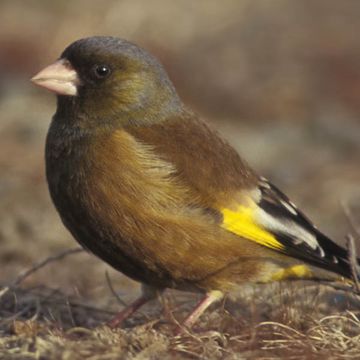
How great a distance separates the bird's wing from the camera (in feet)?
22.1

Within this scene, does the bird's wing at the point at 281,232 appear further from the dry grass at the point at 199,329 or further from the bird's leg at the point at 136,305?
the bird's leg at the point at 136,305

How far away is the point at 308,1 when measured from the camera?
722 inches

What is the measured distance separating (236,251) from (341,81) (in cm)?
862

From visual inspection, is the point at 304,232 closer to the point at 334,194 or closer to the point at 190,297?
the point at 190,297

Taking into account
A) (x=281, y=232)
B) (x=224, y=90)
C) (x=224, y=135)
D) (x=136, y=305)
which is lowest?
(x=224, y=135)

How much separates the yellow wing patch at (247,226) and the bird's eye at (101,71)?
1.15 meters

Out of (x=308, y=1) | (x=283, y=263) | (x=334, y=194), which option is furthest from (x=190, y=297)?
(x=308, y=1)

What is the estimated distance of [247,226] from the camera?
6.74 m

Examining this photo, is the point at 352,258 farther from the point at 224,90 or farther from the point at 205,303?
the point at 224,90

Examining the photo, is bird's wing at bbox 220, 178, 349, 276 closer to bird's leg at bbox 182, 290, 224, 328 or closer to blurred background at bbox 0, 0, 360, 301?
bird's leg at bbox 182, 290, 224, 328

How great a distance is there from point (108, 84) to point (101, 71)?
0.09 metres

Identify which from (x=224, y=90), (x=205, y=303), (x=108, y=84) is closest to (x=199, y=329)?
(x=205, y=303)

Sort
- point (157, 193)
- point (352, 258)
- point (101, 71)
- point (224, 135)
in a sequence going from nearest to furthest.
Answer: point (352, 258), point (157, 193), point (101, 71), point (224, 135)

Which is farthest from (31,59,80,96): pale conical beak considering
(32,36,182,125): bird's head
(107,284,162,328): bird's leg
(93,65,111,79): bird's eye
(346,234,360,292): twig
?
(346,234,360,292): twig
